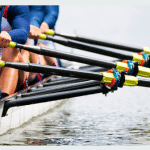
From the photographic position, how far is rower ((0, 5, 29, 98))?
14.6ft

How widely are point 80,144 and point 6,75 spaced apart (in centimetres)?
180

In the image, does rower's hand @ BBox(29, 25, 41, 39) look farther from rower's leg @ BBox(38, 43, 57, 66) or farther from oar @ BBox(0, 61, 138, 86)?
oar @ BBox(0, 61, 138, 86)

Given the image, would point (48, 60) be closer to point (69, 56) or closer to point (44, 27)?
point (44, 27)

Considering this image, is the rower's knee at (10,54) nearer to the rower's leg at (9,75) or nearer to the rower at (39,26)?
the rower's leg at (9,75)

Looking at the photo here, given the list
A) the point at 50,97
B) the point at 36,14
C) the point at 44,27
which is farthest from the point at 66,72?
the point at 36,14

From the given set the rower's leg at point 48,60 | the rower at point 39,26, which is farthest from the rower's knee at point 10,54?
the rower's leg at point 48,60

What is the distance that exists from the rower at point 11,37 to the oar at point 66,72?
484 mm

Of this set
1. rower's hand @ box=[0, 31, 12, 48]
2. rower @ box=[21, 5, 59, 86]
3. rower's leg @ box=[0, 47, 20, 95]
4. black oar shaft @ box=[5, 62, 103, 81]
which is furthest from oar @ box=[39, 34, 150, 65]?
rower's hand @ box=[0, 31, 12, 48]

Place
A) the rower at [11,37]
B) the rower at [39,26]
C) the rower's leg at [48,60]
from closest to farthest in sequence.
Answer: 1. the rower at [11,37]
2. the rower at [39,26]
3. the rower's leg at [48,60]

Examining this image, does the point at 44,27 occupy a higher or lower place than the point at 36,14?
lower

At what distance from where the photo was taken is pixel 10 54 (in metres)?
4.81

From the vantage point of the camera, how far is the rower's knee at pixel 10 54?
186 inches

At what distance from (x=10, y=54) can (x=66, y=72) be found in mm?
1270

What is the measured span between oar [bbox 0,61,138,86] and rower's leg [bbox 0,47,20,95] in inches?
27.4
